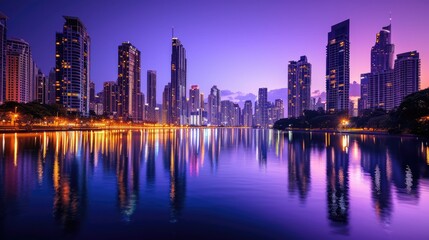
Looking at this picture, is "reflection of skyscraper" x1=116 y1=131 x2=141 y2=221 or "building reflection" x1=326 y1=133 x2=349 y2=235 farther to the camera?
"reflection of skyscraper" x1=116 y1=131 x2=141 y2=221

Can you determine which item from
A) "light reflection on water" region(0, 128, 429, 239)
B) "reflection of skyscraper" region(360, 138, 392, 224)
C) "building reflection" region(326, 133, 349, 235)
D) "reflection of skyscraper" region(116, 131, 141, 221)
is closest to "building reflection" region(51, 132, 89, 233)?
"light reflection on water" region(0, 128, 429, 239)

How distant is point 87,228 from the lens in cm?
987

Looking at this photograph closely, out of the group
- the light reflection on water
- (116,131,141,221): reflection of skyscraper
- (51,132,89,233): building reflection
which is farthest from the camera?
(116,131,141,221): reflection of skyscraper

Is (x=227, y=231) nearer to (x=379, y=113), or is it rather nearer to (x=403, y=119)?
(x=403, y=119)

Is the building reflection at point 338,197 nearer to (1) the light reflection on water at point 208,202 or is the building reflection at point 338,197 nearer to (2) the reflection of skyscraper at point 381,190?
(1) the light reflection on water at point 208,202

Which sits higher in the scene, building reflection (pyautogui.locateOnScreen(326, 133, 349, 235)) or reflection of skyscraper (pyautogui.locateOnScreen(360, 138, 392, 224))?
reflection of skyscraper (pyautogui.locateOnScreen(360, 138, 392, 224))

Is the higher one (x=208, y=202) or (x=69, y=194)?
(x=69, y=194)

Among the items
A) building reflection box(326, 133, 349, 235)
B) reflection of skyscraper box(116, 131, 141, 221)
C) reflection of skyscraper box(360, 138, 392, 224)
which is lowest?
building reflection box(326, 133, 349, 235)

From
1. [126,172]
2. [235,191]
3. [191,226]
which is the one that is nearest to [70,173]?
[126,172]

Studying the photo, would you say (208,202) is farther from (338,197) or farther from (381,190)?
(381,190)

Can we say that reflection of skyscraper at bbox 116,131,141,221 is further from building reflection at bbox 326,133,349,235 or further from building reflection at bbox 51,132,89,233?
building reflection at bbox 326,133,349,235

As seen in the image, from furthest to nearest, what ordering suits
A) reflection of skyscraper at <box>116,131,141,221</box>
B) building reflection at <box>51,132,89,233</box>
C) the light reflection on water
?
1. reflection of skyscraper at <box>116,131,141,221</box>
2. building reflection at <box>51,132,89,233</box>
3. the light reflection on water

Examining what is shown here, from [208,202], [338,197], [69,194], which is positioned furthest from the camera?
[338,197]

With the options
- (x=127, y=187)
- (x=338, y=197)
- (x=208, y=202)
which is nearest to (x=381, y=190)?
(x=338, y=197)
